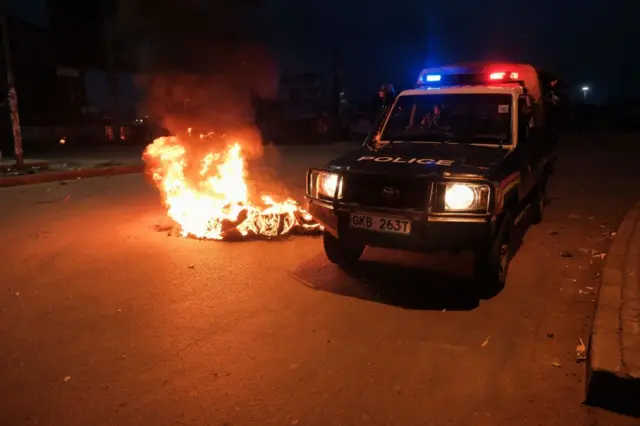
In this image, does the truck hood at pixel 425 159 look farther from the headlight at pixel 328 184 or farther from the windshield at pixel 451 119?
the windshield at pixel 451 119

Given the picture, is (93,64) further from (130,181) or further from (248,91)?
(248,91)

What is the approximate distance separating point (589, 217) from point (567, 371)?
5964mm

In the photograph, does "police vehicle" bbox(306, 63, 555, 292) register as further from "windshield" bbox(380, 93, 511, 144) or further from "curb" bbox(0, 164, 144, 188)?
"curb" bbox(0, 164, 144, 188)

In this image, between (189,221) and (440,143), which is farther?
(189,221)

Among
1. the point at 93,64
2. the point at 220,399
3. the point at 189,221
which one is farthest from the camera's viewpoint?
the point at 93,64

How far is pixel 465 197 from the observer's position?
481 centimetres

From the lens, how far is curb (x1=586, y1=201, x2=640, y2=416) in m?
3.30

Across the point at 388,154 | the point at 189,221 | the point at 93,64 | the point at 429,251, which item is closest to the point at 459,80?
the point at 388,154

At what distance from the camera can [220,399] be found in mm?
3426

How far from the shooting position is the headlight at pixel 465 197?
4.72 m

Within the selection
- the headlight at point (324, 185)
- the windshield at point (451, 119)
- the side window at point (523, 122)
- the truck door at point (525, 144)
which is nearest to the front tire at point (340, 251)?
the headlight at point (324, 185)

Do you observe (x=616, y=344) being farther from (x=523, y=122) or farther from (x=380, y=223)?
(x=523, y=122)

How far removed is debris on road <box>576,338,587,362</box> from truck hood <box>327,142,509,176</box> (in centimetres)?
162

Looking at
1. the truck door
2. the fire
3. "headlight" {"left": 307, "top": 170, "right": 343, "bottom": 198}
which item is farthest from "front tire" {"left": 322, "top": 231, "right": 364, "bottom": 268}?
the truck door
